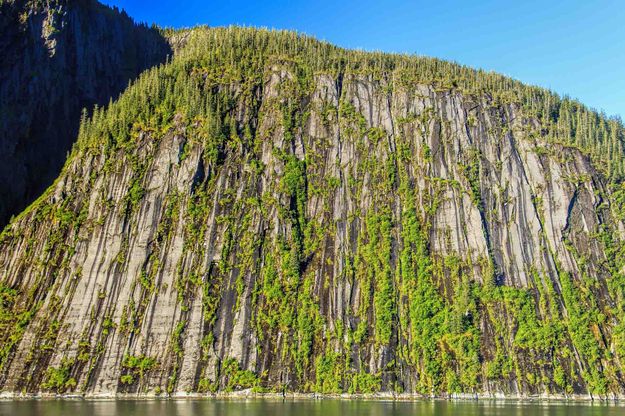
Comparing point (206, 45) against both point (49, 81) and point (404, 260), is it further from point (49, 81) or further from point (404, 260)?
point (404, 260)

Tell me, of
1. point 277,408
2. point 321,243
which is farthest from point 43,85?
point 277,408

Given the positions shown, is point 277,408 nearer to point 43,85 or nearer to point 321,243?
point 321,243

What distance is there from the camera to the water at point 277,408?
248 feet

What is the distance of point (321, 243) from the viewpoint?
131250 millimetres

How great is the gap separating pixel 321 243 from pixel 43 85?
Answer: 65.8 m

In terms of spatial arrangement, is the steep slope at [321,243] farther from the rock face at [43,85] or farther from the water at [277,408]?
the water at [277,408]

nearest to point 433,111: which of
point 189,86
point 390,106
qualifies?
point 390,106

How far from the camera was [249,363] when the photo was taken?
111375mm

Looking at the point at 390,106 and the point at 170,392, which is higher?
the point at 390,106

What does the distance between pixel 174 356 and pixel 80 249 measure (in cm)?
2778

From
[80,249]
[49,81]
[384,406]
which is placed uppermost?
[49,81]

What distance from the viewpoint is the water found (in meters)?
75.5

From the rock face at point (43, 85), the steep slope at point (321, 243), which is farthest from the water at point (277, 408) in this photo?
the rock face at point (43, 85)

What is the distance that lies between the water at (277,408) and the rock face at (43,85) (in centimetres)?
5261
